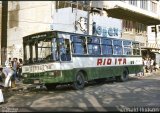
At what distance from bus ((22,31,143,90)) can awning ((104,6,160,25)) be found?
64.5ft

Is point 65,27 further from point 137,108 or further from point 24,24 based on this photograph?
point 137,108

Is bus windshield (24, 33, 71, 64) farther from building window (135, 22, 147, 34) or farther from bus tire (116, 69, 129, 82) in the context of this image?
building window (135, 22, 147, 34)

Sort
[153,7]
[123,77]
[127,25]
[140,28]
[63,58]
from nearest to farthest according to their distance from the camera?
[63,58] < [123,77] < [127,25] < [140,28] < [153,7]

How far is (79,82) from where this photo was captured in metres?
20.0

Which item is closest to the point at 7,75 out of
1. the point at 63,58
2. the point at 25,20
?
the point at 63,58

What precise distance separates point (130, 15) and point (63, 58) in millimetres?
28465

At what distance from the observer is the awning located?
4266 centimetres

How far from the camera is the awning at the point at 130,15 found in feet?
140

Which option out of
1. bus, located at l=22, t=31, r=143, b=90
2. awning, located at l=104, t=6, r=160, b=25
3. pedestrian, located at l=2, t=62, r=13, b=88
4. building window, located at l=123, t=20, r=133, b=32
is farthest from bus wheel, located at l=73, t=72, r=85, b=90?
building window, located at l=123, t=20, r=133, b=32

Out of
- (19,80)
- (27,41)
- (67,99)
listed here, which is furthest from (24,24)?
(67,99)

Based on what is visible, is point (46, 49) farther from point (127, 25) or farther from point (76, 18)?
point (127, 25)

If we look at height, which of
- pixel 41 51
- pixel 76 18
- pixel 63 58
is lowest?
pixel 63 58

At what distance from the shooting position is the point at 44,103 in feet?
47.2

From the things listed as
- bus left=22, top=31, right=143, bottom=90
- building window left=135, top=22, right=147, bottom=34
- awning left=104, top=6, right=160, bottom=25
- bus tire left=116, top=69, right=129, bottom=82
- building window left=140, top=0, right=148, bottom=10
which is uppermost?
building window left=140, top=0, right=148, bottom=10
